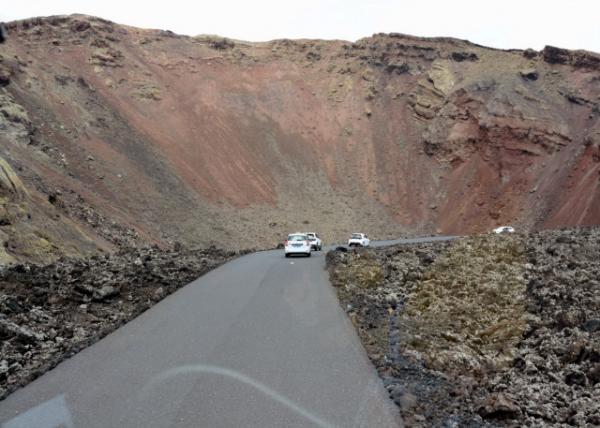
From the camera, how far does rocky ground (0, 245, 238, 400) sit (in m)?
9.00

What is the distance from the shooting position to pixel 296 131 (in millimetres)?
65688

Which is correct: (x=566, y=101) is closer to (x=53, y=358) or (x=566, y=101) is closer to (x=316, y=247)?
(x=316, y=247)

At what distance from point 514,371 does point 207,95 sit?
2386 inches

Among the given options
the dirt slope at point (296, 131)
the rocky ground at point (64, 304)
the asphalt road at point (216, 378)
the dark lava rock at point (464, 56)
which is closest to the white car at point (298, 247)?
the dirt slope at point (296, 131)

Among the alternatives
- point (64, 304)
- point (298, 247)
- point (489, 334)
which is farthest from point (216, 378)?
point (298, 247)

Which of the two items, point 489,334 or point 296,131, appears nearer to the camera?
point 489,334

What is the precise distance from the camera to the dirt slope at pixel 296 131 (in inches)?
1751

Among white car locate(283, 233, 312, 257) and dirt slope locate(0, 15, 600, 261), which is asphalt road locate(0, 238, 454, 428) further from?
dirt slope locate(0, 15, 600, 261)

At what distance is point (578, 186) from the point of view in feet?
165

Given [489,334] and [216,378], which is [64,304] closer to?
[216,378]

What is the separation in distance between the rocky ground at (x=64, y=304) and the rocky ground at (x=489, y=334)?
4.92m

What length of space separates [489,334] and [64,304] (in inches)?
343

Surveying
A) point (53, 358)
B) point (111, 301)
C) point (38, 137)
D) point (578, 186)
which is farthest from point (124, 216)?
point (578, 186)

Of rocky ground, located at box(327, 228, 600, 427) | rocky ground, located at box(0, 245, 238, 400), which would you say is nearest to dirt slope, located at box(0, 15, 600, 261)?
rocky ground, located at box(0, 245, 238, 400)
